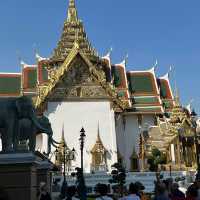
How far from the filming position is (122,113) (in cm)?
2522

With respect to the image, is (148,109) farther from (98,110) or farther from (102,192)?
(102,192)

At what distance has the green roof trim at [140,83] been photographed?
2745 centimetres

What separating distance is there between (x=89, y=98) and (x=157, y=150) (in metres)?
4.88

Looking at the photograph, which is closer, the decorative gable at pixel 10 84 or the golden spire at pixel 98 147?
the golden spire at pixel 98 147

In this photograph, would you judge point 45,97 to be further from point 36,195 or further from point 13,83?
point 36,195

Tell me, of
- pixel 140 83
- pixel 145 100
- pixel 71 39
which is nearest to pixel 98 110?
pixel 145 100

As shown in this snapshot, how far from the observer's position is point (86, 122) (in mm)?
24469

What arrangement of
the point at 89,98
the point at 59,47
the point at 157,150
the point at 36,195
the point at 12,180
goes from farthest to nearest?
the point at 59,47 < the point at 89,98 < the point at 157,150 < the point at 36,195 < the point at 12,180

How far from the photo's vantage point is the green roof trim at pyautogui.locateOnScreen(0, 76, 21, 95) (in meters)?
26.1

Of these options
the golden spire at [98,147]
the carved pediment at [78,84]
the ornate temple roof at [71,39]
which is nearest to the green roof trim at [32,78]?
the ornate temple roof at [71,39]

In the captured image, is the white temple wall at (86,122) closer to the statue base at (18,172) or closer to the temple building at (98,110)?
the temple building at (98,110)

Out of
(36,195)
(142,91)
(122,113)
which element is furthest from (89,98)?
(36,195)

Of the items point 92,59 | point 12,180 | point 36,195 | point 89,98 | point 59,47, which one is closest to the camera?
point 12,180

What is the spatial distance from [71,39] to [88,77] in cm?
474
